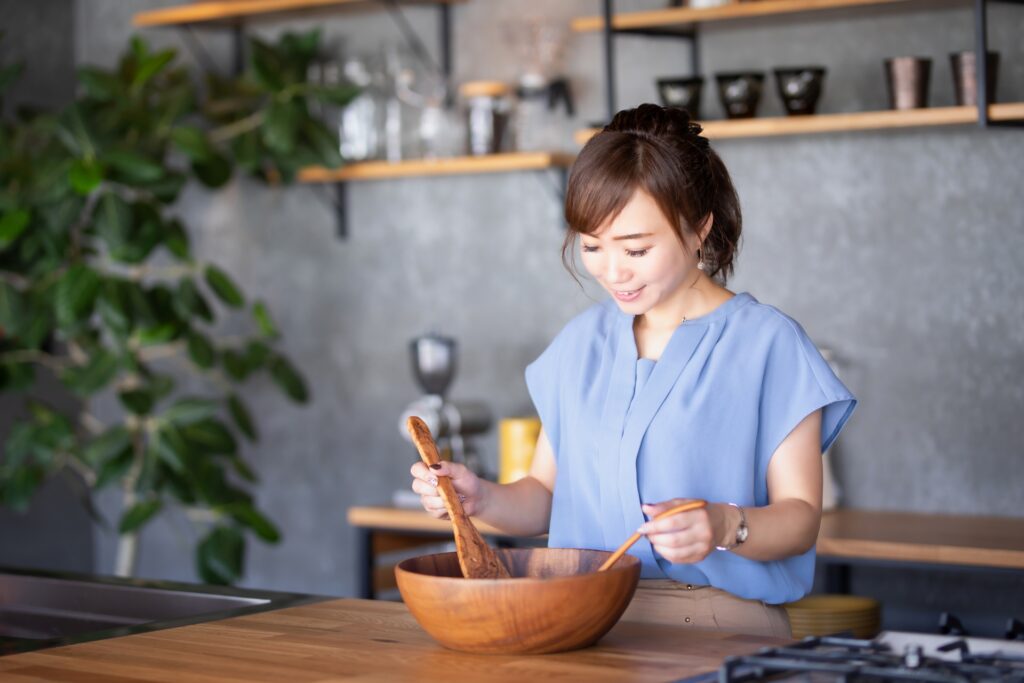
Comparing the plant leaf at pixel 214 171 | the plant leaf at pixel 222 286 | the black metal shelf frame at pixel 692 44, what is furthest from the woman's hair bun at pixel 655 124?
the plant leaf at pixel 214 171

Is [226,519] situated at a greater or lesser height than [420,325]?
lesser

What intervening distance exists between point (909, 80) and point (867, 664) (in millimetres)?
2120

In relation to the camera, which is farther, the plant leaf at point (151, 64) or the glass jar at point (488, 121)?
the plant leaf at point (151, 64)

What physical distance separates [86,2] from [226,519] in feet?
5.63

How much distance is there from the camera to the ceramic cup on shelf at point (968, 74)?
3.10 meters

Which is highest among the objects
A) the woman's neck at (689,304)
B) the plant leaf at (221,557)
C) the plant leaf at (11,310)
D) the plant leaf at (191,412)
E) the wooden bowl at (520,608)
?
the plant leaf at (11,310)

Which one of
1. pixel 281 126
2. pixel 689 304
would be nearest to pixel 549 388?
pixel 689 304

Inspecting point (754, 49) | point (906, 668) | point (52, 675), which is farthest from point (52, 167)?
point (906, 668)

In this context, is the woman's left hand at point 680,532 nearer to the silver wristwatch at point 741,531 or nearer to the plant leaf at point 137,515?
the silver wristwatch at point 741,531

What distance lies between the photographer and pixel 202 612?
1.98 metres

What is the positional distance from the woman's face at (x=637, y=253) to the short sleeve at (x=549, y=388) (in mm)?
231

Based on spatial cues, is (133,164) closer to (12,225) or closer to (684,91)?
(12,225)

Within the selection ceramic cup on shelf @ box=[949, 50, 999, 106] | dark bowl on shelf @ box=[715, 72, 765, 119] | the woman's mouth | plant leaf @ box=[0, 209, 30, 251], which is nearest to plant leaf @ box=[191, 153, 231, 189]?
plant leaf @ box=[0, 209, 30, 251]

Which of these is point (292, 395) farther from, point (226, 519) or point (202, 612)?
point (202, 612)
